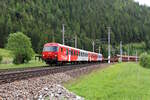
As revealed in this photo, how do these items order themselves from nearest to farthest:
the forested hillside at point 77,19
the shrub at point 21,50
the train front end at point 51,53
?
1. the train front end at point 51,53
2. the shrub at point 21,50
3. the forested hillside at point 77,19

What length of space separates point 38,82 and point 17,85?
2.62 meters

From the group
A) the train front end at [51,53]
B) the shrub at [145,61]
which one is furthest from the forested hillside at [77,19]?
the train front end at [51,53]

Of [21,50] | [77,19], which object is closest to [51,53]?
[21,50]

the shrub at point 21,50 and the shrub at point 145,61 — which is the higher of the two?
the shrub at point 21,50

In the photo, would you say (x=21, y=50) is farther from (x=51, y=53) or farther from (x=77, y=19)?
(x=77, y=19)

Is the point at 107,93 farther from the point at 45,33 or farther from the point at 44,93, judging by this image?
the point at 45,33

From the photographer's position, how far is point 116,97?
543 inches

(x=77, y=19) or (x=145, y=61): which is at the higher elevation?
(x=77, y=19)

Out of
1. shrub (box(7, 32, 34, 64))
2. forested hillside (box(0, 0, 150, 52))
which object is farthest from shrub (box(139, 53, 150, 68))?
forested hillside (box(0, 0, 150, 52))

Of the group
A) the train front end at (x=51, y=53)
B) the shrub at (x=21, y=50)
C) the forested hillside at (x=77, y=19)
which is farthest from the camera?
the forested hillside at (x=77, y=19)

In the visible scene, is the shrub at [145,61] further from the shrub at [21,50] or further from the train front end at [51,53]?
the shrub at [21,50]

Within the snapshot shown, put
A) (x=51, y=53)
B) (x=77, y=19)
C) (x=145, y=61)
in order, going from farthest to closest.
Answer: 1. (x=77, y=19)
2. (x=145, y=61)
3. (x=51, y=53)

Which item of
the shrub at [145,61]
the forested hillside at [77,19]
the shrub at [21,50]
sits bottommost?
the shrub at [145,61]

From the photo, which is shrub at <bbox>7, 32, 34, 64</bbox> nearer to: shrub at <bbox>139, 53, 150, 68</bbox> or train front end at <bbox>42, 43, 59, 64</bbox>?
train front end at <bbox>42, 43, 59, 64</bbox>
